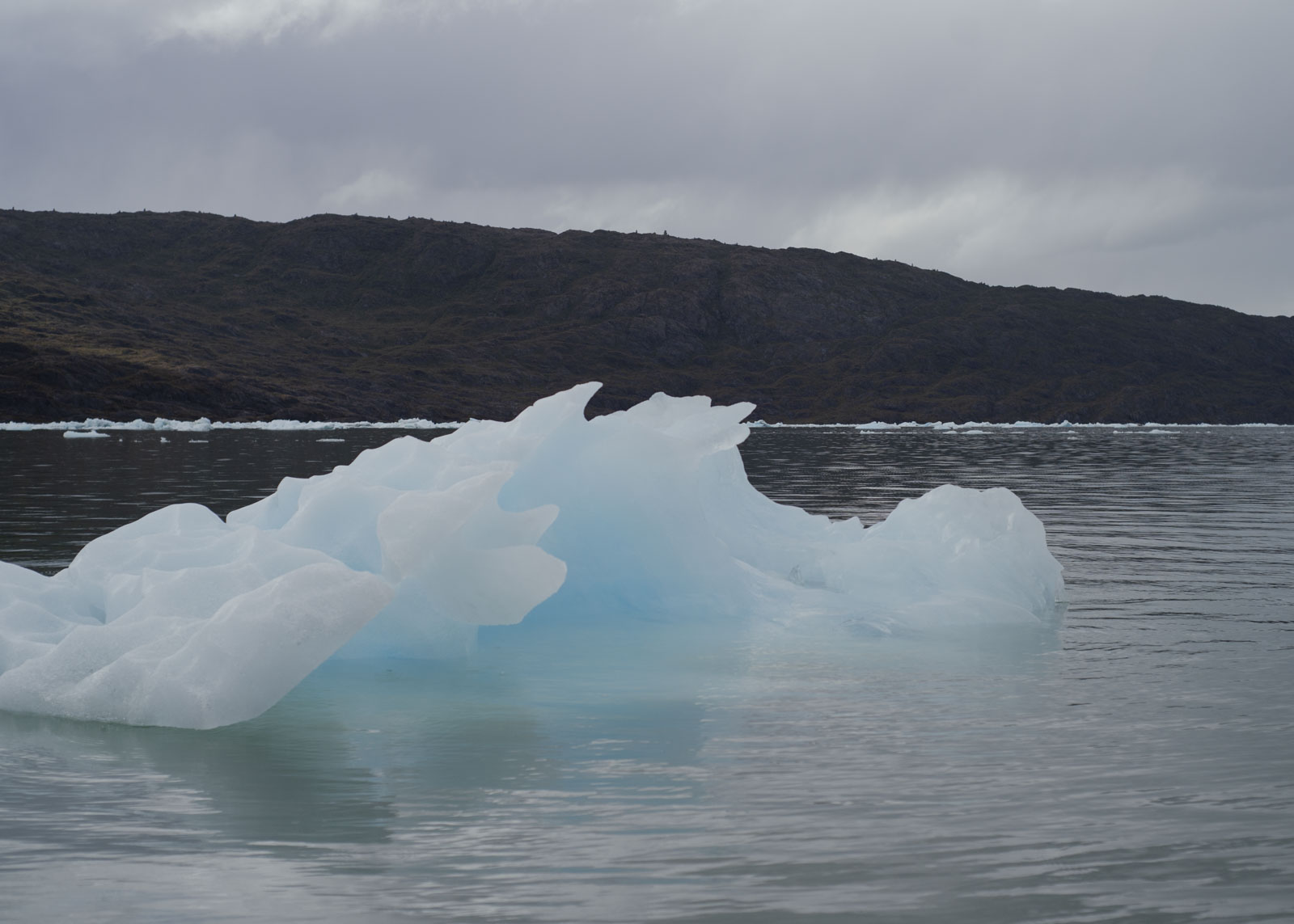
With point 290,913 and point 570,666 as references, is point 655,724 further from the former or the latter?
point 290,913

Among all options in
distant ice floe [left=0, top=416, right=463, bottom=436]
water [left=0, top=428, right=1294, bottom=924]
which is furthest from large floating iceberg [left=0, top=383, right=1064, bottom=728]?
distant ice floe [left=0, top=416, right=463, bottom=436]

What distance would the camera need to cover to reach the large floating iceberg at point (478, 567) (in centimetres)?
837

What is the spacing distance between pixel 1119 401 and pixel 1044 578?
18601 cm

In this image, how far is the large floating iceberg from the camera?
8.37 m

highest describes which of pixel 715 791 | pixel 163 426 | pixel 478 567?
pixel 163 426

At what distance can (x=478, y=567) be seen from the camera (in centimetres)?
1025

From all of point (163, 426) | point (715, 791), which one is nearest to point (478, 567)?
point (715, 791)

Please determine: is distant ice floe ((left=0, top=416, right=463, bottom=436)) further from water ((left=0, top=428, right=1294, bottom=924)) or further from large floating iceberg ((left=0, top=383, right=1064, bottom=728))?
water ((left=0, top=428, right=1294, bottom=924))

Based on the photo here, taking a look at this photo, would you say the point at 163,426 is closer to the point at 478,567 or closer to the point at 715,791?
Answer: the point at 478,567

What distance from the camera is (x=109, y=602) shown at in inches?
400

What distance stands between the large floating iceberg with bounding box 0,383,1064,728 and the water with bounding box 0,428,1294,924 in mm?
446

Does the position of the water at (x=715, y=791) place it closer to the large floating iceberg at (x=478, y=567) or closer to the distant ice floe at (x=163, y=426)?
the large floating iceberg at (x=478, y=567)

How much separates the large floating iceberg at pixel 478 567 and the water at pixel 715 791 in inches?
17.6

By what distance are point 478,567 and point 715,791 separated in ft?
13.4
